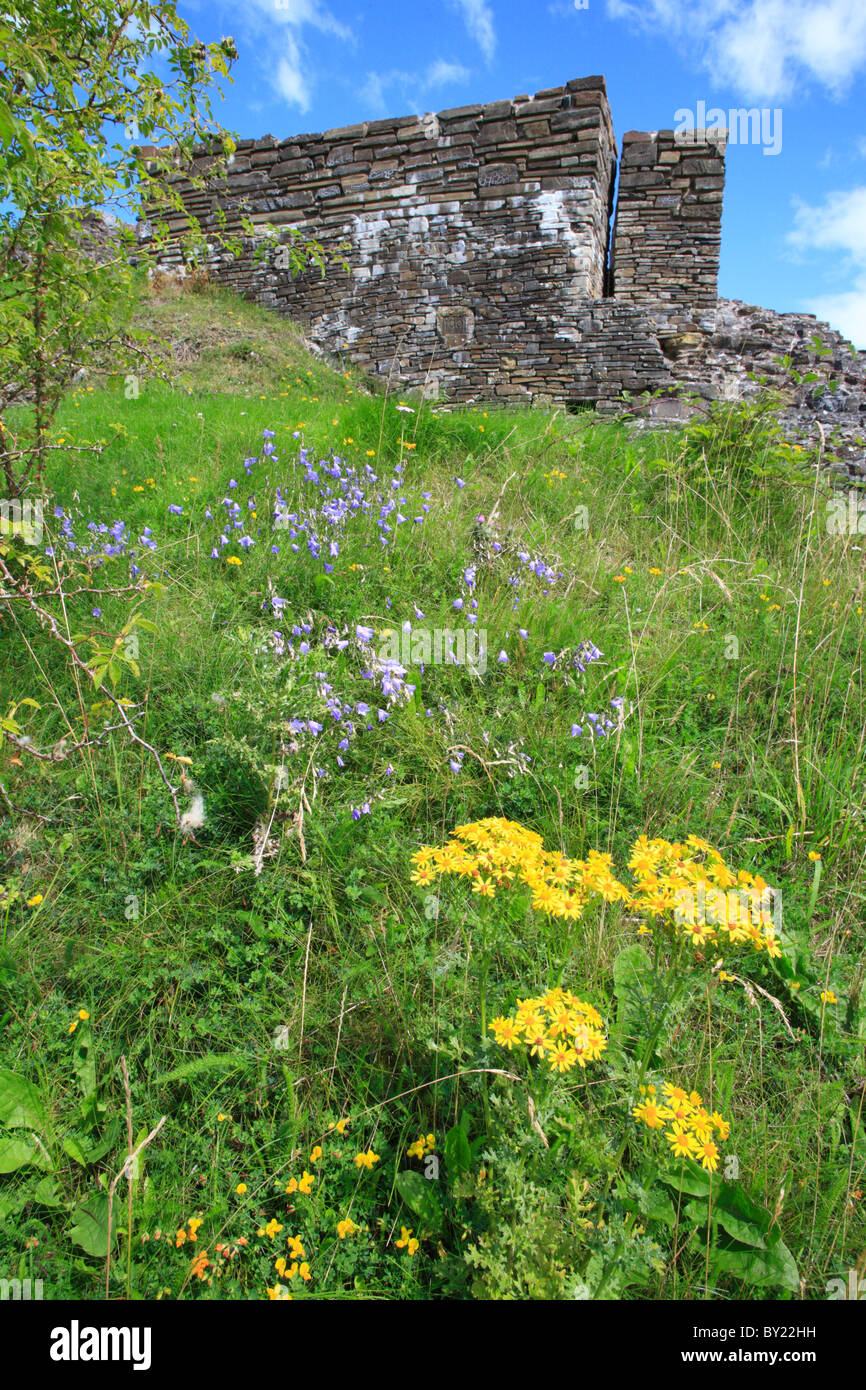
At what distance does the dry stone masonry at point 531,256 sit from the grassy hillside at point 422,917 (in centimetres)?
511

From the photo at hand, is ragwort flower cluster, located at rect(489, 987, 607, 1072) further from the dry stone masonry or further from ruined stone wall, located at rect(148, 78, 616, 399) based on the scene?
ruined stone wall, located at rect(148, 78, 616, 399)

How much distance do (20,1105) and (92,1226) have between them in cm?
34

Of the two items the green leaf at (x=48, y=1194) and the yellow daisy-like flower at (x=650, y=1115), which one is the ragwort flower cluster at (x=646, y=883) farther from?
the green leaf at (x=48, y=1194)

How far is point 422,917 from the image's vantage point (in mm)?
2027

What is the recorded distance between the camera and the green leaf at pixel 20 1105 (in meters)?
1.62

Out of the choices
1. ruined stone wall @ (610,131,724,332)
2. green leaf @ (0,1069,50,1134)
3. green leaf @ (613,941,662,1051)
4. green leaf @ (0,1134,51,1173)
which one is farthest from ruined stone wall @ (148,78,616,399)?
green leaf @ (0,1134,51,1173)

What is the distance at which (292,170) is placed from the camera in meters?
9.88

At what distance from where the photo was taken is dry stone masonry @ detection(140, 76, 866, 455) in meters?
8.02

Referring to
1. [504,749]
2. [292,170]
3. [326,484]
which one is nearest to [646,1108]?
[504,749]

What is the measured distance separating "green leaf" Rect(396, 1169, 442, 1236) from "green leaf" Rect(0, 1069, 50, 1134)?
867mm

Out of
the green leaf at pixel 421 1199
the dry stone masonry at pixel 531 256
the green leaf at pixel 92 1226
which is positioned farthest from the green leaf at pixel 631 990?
the dry stone masonry at pixel 531 256

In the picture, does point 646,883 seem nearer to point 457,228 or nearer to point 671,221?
point 671,221

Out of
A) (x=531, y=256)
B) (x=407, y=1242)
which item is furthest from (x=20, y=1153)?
(x=531, y=256)

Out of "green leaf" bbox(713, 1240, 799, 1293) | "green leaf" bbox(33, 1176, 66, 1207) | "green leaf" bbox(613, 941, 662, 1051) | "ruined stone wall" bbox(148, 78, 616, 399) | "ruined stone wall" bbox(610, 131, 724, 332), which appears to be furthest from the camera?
"ruined stone wall" bbox(148, 78, 616, 399)
